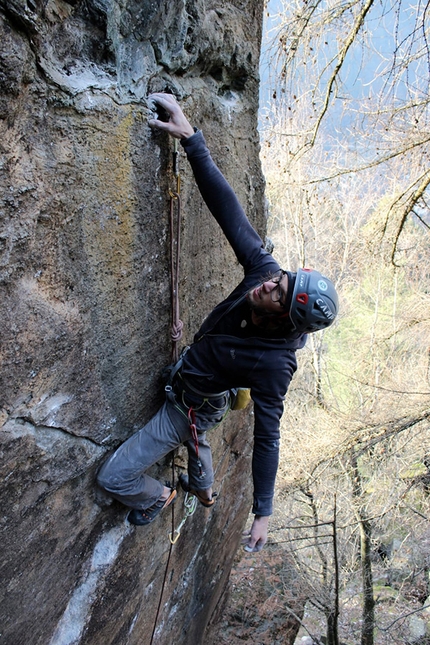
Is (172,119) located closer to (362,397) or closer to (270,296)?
(270,296)

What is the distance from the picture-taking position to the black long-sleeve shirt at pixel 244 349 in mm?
2354

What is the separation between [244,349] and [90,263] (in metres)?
0.81

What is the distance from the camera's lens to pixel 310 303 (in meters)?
2.18

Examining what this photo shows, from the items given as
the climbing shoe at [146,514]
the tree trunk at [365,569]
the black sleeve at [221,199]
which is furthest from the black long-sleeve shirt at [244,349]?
the tree trunk at [365,569]

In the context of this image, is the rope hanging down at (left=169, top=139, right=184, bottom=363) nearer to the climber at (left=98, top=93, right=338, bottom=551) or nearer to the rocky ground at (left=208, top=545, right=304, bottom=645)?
the climber at (left=98, top=93, right=338, bottom=551)

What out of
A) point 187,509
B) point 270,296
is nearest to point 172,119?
point 270,296

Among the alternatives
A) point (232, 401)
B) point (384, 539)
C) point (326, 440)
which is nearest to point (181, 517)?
point (232, 401)

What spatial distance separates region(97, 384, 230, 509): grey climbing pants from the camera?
254 cm

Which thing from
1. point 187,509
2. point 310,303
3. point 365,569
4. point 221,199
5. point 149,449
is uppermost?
point 221,199

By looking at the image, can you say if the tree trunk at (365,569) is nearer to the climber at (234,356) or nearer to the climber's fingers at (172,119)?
the climber at (234,356)

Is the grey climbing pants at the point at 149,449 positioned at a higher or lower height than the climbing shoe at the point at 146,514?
higher

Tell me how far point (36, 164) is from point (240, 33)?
1839 millimetres

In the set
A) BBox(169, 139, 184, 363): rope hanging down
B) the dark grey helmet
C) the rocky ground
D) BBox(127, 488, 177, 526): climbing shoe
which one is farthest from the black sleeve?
the rocky ground

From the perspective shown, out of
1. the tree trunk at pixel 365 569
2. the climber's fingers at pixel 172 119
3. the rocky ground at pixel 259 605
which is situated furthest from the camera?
the tree trunk at pixel 365 569
